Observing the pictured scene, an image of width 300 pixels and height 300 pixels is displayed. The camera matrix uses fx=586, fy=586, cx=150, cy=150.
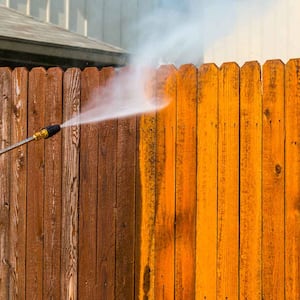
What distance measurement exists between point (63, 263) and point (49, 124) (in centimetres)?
92

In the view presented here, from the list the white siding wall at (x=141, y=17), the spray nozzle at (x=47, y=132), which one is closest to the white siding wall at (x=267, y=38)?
the white siding wall at (x=141, y=17)

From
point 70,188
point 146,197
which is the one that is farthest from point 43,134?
point 146,197

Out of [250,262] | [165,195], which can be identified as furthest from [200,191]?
[250,262]

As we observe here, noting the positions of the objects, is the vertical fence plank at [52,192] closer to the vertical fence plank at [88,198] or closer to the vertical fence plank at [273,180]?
the vertical fence plank at [88,198]

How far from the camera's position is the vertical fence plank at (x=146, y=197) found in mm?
3484

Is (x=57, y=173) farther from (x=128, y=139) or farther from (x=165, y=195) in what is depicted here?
(x=165, y=195)

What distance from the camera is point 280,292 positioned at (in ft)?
9.94

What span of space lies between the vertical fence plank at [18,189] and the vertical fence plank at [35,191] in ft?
0.15

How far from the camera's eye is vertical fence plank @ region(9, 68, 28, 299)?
4023 mm

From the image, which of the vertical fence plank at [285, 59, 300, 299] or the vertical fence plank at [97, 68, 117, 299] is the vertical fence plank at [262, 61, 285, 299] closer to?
the vertical fence plank at [285, 59, 300, 299]

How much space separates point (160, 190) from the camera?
3.44m

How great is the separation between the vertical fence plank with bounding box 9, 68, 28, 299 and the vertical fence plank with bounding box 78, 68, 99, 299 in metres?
0.49

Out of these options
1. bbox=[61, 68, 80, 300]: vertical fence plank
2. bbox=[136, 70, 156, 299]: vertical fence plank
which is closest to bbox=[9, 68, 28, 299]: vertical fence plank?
bbox=[61, 68, 80, 300]: vertical fence plank

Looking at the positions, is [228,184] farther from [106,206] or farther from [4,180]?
[4,180]
